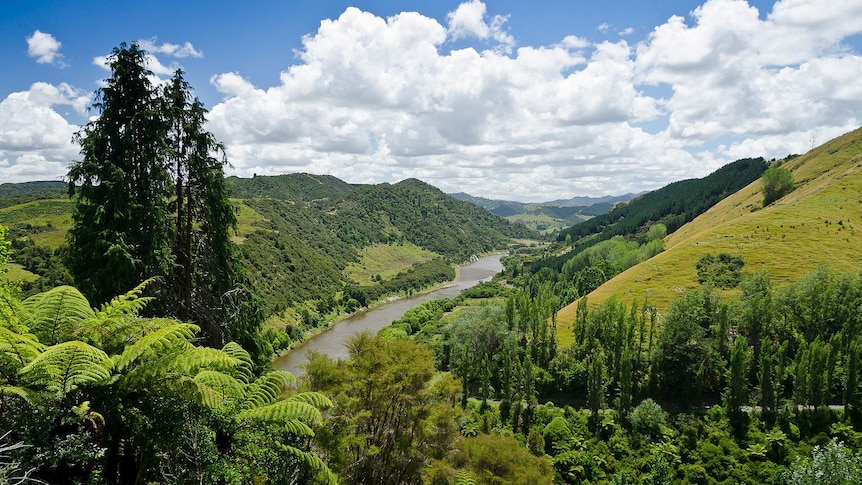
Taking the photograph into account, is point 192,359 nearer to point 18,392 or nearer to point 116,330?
point 116,330

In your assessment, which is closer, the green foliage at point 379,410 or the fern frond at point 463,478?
the green foliage at point 379,410

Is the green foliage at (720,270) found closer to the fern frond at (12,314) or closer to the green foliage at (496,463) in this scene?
the green foliage at (496,463)

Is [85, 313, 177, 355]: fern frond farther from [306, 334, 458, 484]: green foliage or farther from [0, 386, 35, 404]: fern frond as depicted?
[306, 334, 458, 484]: green foliage

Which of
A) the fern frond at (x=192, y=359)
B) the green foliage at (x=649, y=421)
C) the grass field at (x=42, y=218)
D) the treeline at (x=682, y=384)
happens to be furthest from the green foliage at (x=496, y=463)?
the grass field at (x=42, y=218)

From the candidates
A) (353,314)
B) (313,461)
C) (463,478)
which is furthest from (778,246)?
(353,314)

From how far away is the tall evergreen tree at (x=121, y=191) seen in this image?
43.4 feet

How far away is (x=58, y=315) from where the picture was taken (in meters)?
7.87

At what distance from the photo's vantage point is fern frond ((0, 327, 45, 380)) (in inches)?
252

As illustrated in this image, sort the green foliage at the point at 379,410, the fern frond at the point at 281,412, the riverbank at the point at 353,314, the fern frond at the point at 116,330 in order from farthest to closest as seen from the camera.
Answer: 1. the riverbank at the point at 353,314
2. the green foliage at the point at 379,410
3. the fern frond at the point at 281,412
4. the fern frond at the point at 116,330

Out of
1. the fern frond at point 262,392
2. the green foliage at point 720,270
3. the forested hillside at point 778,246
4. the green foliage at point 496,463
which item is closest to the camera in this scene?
the fern frond at point 262,392

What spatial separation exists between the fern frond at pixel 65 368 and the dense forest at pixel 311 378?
0.13 ft

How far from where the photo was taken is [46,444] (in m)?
6.00

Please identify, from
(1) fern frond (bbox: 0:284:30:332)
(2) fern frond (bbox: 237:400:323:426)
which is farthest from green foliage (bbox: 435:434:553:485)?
(1) fern frond (bbox: 0:284:30:332)

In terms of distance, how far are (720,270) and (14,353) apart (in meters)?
92.2
